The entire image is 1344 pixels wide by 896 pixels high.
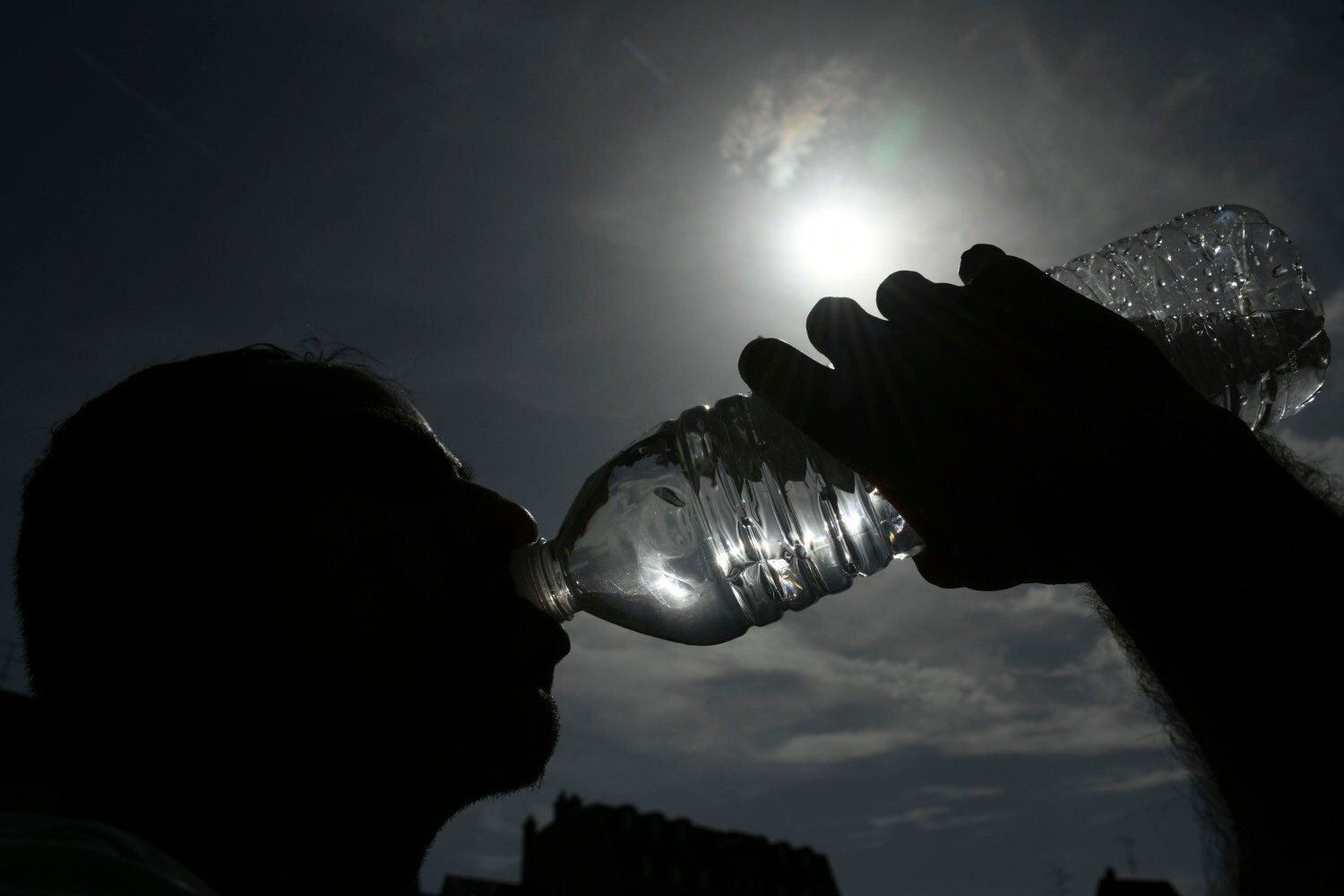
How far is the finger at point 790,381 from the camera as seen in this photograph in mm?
1327

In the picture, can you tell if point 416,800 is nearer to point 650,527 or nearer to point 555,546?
point 555,546

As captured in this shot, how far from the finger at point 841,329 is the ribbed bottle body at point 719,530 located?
1323mm

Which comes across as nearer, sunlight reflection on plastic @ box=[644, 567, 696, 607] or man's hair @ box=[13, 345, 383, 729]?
man's hair @ box=[13, 345, 383, 729]

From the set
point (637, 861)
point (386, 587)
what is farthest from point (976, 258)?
→ point (637, 861)

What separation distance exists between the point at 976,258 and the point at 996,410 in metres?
0.36

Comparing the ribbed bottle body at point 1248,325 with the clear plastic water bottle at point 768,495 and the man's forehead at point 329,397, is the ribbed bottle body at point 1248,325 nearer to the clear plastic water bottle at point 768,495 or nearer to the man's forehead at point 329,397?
the clear plastic water bottle at point 768,495

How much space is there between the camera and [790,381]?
1.36 m

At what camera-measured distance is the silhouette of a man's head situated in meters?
1.55

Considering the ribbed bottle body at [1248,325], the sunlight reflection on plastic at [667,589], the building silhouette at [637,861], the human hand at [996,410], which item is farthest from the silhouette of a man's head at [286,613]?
the building silhouette at [637,861]

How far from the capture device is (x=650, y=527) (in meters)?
2.88

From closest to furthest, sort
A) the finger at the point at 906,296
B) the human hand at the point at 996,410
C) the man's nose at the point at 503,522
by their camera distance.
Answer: the human hand at the point at 996,410, the finger at the point at 906,296, the man's nose at the point at 503,522

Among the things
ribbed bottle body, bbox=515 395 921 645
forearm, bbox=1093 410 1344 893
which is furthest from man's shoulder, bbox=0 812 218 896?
ribbed bottle body, bbox=515 395 921 645

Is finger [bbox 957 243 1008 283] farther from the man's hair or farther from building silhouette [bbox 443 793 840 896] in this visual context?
building silhouette [bbox 443 793 840 896]

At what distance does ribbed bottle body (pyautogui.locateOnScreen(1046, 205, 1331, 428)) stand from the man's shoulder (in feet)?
8.69
